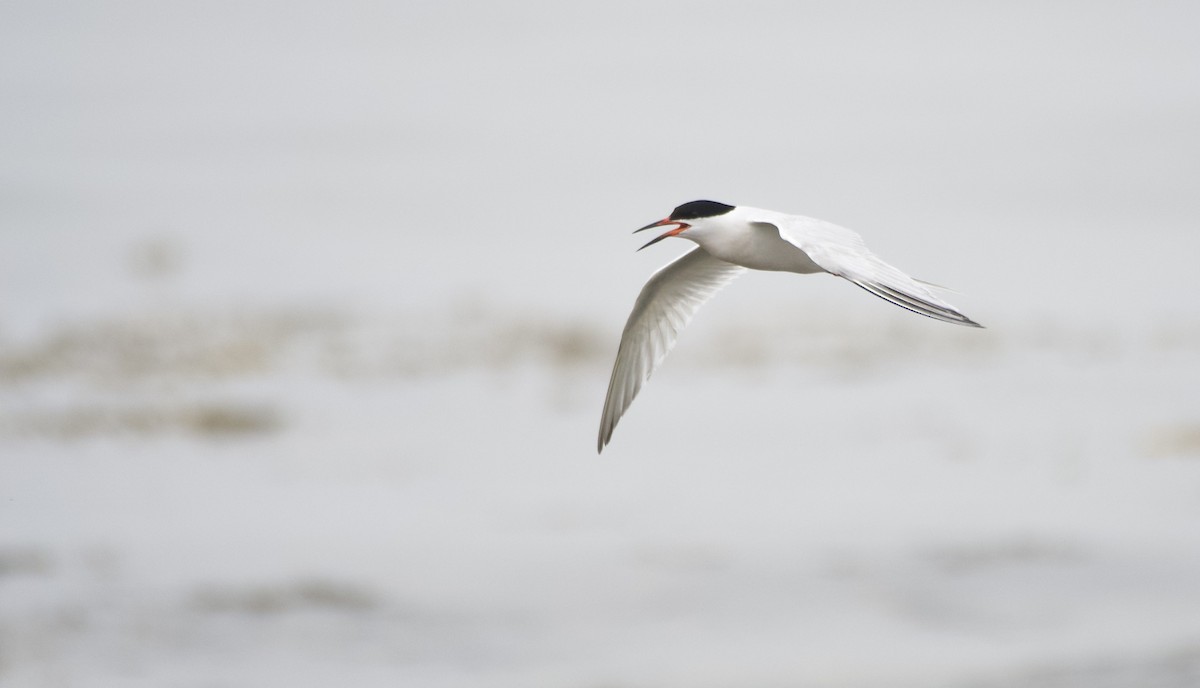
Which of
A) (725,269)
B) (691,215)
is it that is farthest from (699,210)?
(725,269)

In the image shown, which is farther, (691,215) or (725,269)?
(725,269)

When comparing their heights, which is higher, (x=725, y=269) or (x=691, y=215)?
(x=725, y=269)

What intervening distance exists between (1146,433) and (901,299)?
52.1ft

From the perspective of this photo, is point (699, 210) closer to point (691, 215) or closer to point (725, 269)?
point (691, 215)

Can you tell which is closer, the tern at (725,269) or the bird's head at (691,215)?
the tern at (725,269)

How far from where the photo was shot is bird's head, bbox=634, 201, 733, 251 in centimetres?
606

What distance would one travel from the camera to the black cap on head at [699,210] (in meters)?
6.09

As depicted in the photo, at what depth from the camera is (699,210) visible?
6109mm

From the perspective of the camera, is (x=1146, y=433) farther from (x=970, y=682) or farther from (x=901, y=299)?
(x=901, y=299)

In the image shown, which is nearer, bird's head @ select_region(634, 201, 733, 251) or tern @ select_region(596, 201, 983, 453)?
tern @ select_region(596, 201, 983, 453)

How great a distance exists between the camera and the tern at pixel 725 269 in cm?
500

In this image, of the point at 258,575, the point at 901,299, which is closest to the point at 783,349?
the point at 258,575

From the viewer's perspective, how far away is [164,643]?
13.9 m

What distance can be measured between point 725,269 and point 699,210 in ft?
3.73
